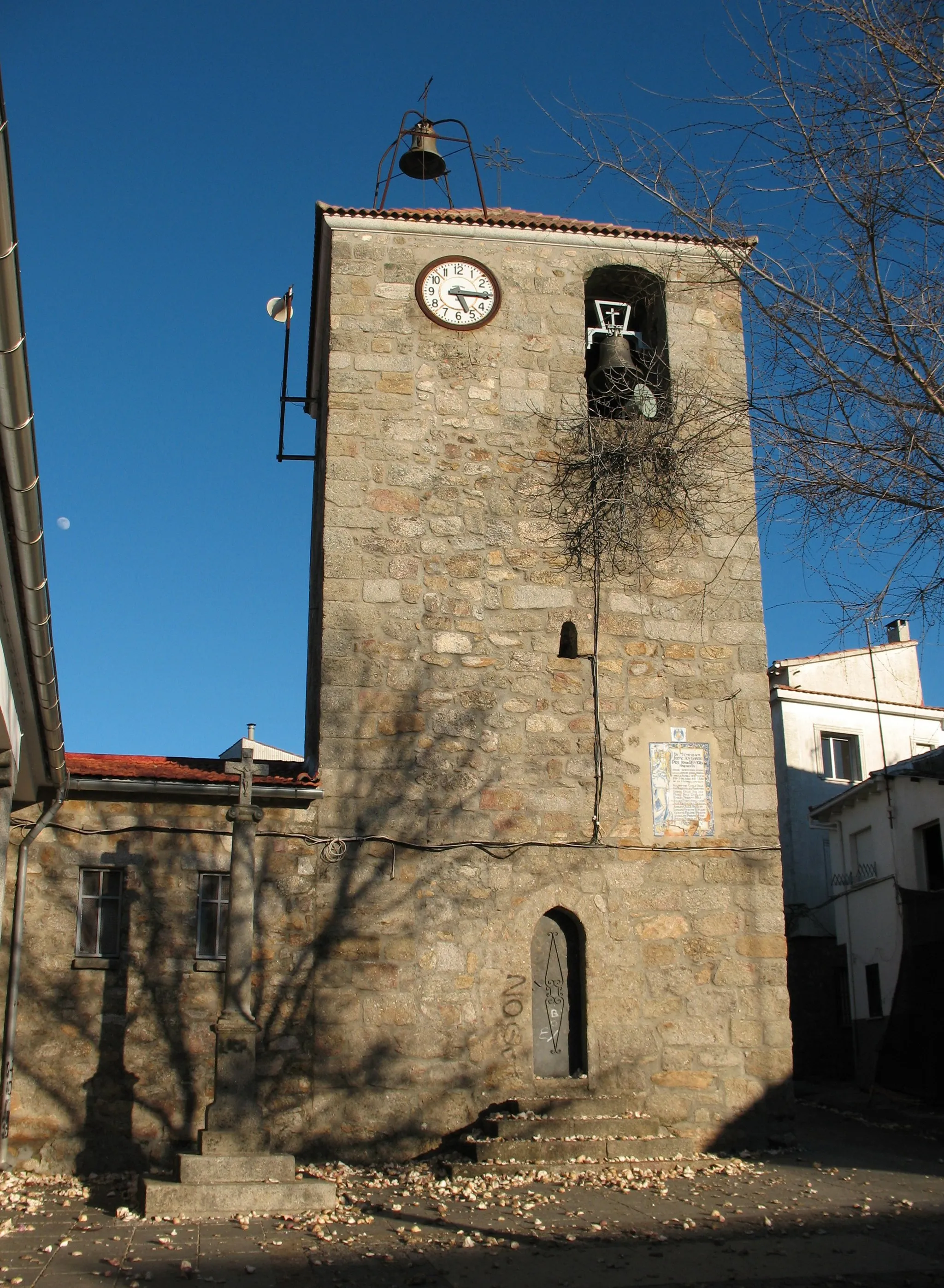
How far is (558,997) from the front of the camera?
9.51m

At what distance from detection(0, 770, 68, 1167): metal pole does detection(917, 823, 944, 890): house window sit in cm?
1220

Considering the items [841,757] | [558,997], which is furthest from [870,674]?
[558,997]

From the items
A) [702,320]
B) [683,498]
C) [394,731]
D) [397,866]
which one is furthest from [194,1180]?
[702,320]

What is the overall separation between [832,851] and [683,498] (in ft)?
32.1

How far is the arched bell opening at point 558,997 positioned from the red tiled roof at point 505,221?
20.6ft

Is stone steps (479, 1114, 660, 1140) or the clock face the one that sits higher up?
the clock face

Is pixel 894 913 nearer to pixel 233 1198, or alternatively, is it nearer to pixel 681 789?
pixel 681 789

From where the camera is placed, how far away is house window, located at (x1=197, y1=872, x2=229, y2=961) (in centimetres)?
913

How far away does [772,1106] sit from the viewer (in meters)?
9.47

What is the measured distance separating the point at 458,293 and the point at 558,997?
248 inches

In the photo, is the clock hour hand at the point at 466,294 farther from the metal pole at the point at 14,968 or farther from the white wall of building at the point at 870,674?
the white wall of building at the point at 870,674

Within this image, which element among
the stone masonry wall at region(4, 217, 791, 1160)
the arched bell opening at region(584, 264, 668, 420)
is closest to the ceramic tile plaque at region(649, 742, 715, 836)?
the stone masonry wall at region(4, 217, 791, 1160)

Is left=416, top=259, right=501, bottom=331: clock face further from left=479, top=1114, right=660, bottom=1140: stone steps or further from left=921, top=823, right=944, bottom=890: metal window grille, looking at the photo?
left=921, top=823, right=944, bottom=890: metal window grille

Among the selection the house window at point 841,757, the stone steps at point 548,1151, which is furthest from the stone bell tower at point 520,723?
the house window at point 841,757
